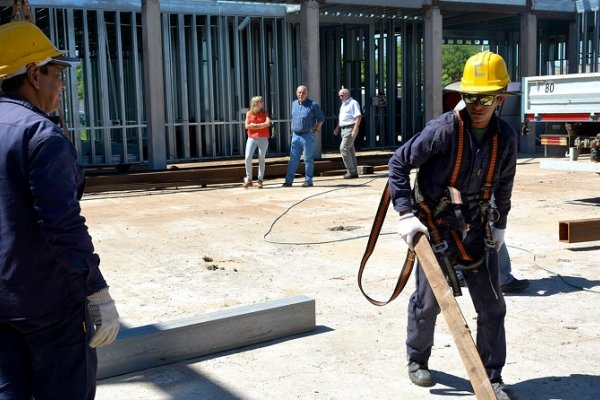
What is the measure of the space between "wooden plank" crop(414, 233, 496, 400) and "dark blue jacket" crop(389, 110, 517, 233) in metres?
0.37

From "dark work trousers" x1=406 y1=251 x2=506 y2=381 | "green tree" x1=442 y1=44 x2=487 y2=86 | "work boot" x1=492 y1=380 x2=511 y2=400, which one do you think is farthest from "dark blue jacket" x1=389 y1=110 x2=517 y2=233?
"green tree" x1=442 y1=44 x2=487 y2=86

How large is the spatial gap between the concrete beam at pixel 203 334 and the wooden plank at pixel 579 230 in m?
3.70

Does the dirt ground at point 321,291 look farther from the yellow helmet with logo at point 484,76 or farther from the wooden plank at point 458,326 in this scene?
the yellow helmet with logo at point 484,76

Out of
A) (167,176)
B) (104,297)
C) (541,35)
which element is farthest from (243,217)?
(541,35)

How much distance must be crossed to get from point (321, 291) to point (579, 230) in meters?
3.04

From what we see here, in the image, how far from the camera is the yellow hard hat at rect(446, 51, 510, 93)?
417 cm

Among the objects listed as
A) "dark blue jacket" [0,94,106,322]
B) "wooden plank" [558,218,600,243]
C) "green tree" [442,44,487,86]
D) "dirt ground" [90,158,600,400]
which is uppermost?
"green tree" [442,44,487,86]

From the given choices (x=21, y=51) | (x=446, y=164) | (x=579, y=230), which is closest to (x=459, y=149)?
(x=446, y=164)

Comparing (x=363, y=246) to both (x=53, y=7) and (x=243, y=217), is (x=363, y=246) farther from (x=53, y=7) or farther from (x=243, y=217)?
(x=53, y=7)

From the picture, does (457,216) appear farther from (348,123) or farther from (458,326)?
(348,123)

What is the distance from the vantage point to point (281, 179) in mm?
16516

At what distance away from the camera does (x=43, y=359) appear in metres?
2.80

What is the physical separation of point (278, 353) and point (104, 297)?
2459mm

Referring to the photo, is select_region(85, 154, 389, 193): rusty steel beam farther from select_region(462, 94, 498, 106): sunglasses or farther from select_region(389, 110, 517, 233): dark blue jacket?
select_region(462, 94, 498, 106): sunglasses
